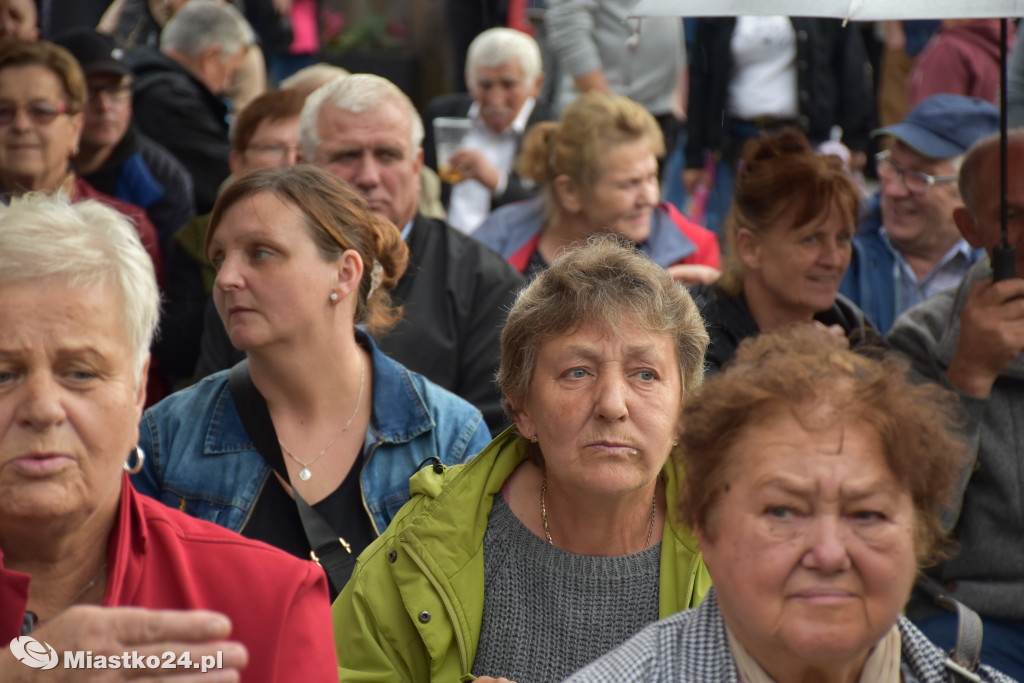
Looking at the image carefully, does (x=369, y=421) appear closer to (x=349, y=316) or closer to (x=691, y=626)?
(x=349, y=316)

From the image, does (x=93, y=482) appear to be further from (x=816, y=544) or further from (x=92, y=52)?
(x=92, y=52)

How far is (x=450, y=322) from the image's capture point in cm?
436

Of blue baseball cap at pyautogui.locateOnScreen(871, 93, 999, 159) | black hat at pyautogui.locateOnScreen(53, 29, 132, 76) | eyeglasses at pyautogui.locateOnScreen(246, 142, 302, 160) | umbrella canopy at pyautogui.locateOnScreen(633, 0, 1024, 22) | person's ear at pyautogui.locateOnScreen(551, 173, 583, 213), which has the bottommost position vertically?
person's ear at pyautogui.locateOnScreen(551, 173, 583, 213)

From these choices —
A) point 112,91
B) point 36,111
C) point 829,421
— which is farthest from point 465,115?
point 829,421

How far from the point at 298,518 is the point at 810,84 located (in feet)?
15.5

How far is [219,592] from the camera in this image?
86.5 inches

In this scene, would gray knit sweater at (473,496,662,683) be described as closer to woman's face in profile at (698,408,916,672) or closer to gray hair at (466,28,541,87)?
woman's face in profile at (698,408,916,672)

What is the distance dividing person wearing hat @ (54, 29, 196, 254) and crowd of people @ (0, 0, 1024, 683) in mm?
18

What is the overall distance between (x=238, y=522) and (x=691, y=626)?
149 centimetres

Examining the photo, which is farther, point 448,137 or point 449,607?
point 448,137

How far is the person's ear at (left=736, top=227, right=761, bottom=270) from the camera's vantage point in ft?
14.0

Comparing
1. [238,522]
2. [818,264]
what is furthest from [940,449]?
[818,264]

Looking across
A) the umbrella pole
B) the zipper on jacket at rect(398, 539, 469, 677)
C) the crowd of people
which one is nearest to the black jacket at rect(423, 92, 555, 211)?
the crowd of people

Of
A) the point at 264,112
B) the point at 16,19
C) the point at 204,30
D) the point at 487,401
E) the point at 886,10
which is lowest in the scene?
the point at 487,401
